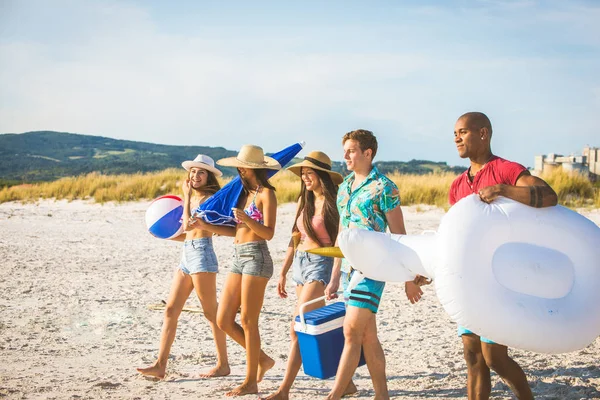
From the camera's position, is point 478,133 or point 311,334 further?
point 311,334

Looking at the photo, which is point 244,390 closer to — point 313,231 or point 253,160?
point 313,231

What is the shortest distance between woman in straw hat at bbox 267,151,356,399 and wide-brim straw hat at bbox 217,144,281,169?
26 cm

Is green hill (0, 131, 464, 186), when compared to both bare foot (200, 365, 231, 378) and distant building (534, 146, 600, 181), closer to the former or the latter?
distant building (534, 146, 600, 181)

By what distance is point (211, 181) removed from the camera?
6289 millimetres

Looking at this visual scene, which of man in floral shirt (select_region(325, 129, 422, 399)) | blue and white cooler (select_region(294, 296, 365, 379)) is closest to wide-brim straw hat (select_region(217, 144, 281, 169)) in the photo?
man in floral shirt (select_region(325, 129, 422, 399))

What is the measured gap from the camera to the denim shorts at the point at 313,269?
5.28 metres

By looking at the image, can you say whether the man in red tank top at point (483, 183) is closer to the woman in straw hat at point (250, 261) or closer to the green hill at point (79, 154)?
the woman in straw hat at point (250, 261)

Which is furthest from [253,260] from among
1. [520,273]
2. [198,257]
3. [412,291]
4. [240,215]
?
[520,273]

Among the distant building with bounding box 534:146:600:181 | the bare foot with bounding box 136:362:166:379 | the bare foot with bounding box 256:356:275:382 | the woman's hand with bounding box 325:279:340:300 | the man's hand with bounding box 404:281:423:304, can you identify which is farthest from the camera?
the distant building with bounding box 534:146:600:181

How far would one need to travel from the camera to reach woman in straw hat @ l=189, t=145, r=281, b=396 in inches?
211

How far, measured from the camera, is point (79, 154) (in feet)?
203

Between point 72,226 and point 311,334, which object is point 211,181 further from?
point 72,226

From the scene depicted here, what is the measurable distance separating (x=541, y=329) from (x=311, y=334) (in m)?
1.71

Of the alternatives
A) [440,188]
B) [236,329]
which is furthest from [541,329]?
[440,188]
